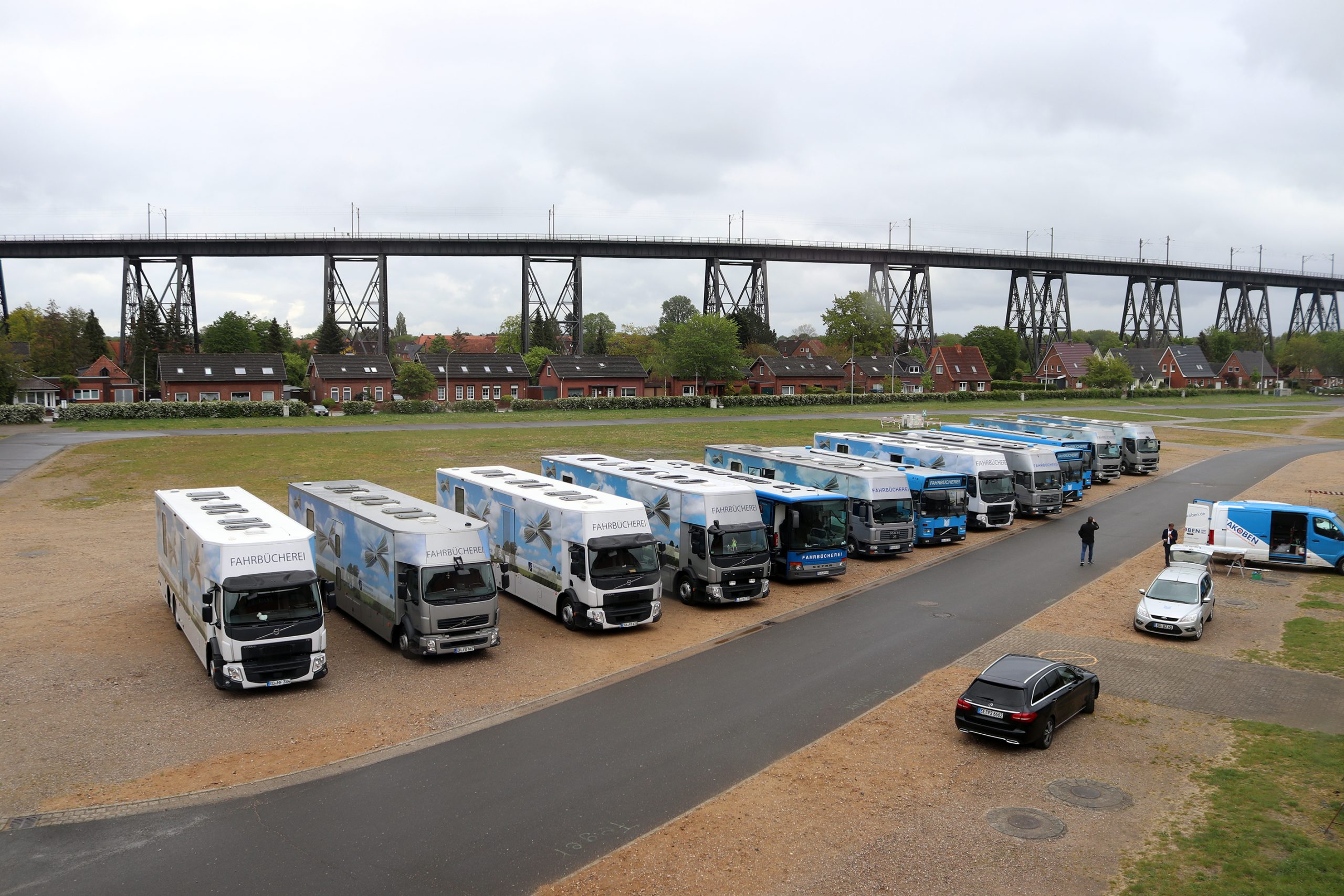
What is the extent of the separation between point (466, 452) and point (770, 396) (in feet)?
174

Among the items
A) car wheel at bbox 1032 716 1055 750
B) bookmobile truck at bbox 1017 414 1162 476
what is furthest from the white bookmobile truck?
bookmobile truck at bbox 1017 414 1162 476

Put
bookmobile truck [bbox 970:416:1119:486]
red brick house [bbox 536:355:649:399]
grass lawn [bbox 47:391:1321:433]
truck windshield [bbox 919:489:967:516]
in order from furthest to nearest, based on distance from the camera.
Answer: red brick house [bbox 536:355:649:399]
grass lawn [bbox 47:391:1321:433]
bookmobile truck [bbox 970:416:1119:486]
truck windshield [bbox 919:489:967:516]

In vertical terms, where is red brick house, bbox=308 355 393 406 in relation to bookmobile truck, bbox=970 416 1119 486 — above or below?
above

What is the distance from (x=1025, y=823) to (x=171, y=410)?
78.6 meters

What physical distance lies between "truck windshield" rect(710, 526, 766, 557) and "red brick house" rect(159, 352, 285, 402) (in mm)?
82311

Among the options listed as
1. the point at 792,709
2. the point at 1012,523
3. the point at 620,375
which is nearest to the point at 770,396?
the point at 620,375

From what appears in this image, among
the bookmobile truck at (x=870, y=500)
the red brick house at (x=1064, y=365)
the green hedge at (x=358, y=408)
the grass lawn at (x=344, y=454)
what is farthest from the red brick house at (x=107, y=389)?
the red brick house at (x=1064, y=365)

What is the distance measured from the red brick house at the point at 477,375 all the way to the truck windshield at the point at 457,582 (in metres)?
88.3

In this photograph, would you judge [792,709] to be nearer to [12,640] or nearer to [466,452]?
[12,640]

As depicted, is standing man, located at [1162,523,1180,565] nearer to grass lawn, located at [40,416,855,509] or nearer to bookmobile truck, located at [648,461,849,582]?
bookmobile truck, located at [648,461,849,582]

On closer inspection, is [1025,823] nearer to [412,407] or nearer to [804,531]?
[804,531]

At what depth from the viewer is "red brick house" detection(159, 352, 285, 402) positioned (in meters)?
95.4

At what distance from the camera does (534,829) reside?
12.5 metres

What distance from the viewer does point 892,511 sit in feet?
103
